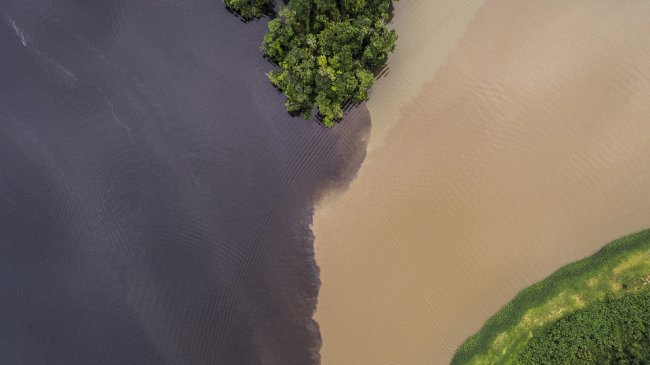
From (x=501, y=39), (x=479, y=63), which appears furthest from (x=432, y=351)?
(x=501, y=39)

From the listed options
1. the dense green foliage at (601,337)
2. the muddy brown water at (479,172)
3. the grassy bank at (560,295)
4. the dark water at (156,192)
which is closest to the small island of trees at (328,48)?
the dark water at (156,192)

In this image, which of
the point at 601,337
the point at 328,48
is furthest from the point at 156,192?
the point at 601,337

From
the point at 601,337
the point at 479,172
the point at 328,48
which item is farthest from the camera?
the point at 479,172

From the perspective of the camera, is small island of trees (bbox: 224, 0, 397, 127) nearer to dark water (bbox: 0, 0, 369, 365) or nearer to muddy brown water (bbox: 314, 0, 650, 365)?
dark water (bbox: 0, 0, 369, 365)

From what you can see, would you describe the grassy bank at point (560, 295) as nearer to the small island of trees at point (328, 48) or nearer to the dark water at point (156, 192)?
the dark water at point (156, 192)

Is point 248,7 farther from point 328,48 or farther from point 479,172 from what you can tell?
point 479,172

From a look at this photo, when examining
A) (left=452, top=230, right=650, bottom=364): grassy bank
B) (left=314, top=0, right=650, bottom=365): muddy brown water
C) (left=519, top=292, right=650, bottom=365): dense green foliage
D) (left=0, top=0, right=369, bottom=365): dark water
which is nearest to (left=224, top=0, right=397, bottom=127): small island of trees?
(left=0, top=0, right=369, bottom=365): dark water
